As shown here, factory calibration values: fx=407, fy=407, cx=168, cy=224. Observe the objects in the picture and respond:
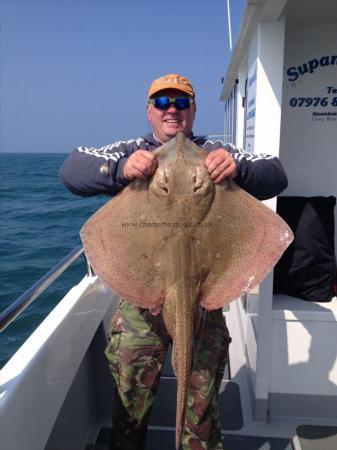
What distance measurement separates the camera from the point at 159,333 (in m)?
2.58

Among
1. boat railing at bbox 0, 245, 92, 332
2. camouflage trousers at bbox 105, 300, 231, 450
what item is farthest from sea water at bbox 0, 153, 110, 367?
camouflage trousers at bbox 105, 300, 231, 450

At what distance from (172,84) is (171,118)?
21cm

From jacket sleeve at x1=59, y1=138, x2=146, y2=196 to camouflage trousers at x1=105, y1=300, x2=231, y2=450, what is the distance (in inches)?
31.5

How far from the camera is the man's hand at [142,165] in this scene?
6.63 ft

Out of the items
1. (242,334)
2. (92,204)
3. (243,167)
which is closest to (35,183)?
(92,204)

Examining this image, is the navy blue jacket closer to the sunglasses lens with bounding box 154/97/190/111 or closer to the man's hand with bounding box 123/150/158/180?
the man's hand with bounding box 123/150/158/180

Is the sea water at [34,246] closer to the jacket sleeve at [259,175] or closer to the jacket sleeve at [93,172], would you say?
the jacket sleeve at [93,172]

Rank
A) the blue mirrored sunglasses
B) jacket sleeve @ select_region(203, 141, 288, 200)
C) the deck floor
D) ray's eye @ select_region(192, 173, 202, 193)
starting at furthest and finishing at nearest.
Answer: the deck floor, the blue mirrored sunglasses, jacket sleeve @ select_region(203, 141, 288, 200), ray's eye @ select_region(192, 173, 202, 193)

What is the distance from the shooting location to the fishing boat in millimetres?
3000

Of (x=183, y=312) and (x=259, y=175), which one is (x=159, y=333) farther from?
(x=259, y=175)

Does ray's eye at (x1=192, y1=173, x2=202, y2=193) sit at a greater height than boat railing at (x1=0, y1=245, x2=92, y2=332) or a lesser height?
greater

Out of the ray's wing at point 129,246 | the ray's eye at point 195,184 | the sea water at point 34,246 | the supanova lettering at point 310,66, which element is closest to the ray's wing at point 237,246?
the ray's eye at point 195,184

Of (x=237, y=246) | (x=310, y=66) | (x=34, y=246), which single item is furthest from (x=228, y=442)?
(x=34, y=246)

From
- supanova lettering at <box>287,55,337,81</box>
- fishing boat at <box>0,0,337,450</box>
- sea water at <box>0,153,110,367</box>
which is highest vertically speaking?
supanova lettering at <box>287,55,337,81</box>
